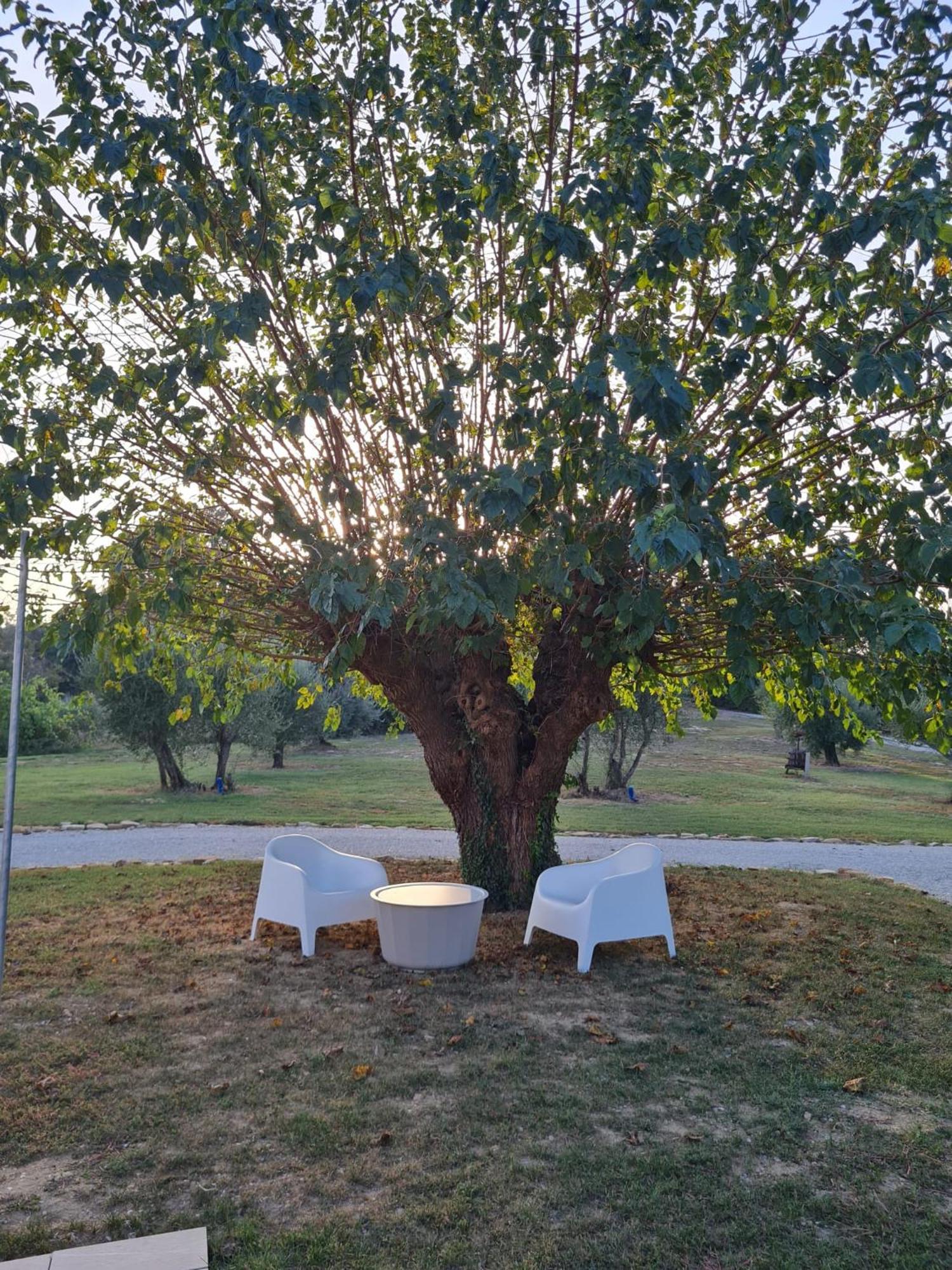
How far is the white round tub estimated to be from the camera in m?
6.23

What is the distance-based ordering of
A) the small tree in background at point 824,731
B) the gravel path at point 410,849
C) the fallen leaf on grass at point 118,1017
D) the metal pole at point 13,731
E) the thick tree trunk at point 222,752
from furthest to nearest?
the small tree in background at point 824,731 → the thick tree trunk at point 222,752 → the gravel path at point 410,849 → the fallen leaf on grass at point 118,1017 → the metal pole at point 13,731

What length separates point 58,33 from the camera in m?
5.05

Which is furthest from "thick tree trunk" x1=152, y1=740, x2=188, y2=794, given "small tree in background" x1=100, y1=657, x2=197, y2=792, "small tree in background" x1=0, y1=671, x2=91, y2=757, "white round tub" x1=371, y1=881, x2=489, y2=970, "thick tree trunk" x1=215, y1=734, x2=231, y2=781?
"white round tub" x1=371, y1=881, x2=489, y2=970

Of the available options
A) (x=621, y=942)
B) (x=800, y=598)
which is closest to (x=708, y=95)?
(x=800, y=598)

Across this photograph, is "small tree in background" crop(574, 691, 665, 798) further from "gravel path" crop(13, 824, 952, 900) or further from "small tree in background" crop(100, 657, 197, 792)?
"small tree in background" crop(100, 657, 197, 792)

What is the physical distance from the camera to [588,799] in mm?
19828

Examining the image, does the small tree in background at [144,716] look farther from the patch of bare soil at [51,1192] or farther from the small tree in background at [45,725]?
the patch of bare soil at [51,1192]

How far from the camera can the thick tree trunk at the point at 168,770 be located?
1897 cm

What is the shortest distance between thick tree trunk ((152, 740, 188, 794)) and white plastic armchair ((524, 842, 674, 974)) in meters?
13.6

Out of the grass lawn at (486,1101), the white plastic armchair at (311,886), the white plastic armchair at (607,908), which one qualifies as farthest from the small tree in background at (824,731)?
the grass lawn at (486,1101)

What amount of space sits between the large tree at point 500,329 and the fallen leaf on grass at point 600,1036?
2.07 metres

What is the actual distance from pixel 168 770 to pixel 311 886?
13845 mm

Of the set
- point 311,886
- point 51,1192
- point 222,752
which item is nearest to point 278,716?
point 222,752

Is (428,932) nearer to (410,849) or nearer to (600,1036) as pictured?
(600,1036)
